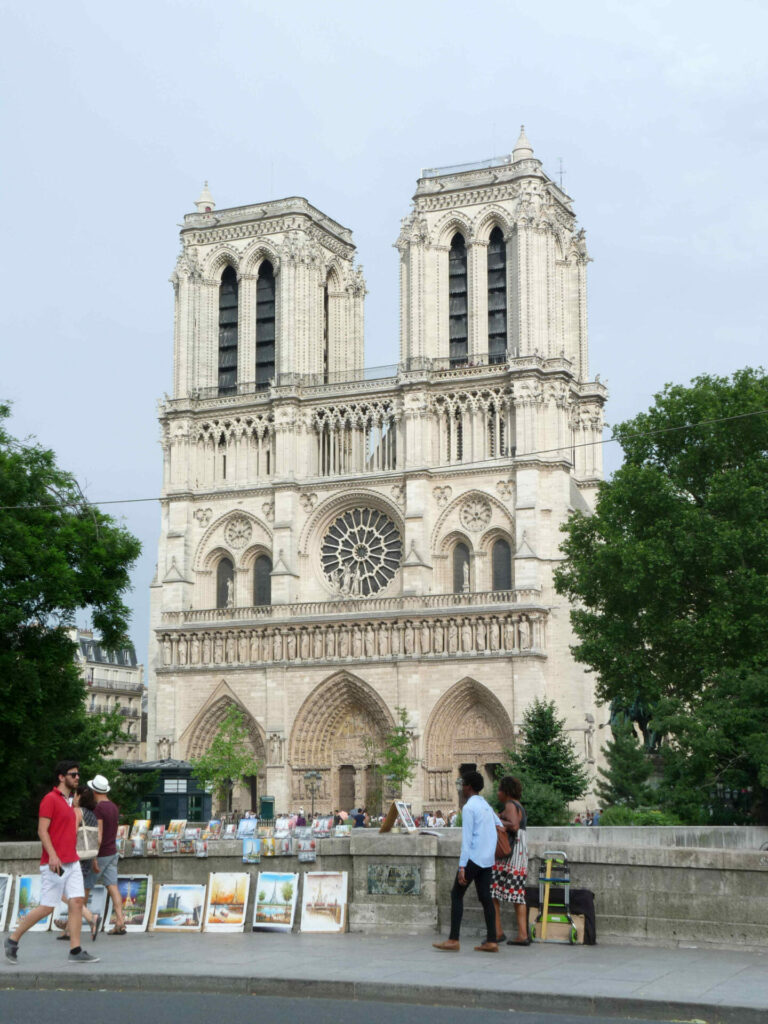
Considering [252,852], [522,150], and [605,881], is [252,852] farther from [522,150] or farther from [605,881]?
[522,150]

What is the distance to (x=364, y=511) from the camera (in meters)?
54.2

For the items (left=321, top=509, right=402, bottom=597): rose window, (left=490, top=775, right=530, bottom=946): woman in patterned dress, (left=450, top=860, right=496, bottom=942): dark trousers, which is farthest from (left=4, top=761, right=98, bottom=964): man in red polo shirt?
(left=321, top=509, right=402, bottom=597): rose window

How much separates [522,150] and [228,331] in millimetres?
13945

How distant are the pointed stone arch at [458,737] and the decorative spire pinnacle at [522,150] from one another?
65.9ft

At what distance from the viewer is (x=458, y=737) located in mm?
50188

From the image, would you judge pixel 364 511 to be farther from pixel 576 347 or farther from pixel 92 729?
pixel 92 729

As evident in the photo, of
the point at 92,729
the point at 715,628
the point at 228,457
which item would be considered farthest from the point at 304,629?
the point at 715,628

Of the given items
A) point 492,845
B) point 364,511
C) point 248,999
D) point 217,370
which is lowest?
point 248,999

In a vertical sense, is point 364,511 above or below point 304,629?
above

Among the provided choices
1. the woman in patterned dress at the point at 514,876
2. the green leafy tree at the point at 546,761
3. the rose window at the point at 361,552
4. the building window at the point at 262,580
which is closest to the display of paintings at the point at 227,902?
the woman in patterned dress at the point at 514,876

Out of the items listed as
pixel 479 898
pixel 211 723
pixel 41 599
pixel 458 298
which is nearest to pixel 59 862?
pixel 479 898

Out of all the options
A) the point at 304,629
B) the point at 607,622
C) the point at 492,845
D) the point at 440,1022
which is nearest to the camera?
the point at 440,1022

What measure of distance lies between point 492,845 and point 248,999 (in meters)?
2.66

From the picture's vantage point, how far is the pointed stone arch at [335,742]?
52125 millimetres
